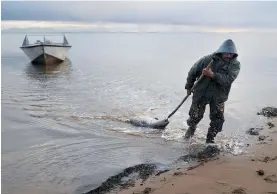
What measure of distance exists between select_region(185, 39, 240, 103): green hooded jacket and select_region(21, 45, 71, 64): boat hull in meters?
17.3

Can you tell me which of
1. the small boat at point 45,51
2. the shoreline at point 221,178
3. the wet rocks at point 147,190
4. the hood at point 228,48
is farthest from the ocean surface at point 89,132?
the small boat at point 45,51

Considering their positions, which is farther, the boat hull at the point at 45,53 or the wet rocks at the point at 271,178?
the boat hull at the point at 45,53

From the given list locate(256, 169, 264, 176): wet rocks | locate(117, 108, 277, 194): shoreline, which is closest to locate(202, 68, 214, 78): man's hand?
locate(117, 108, 277, 194): shoreline

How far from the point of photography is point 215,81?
6309 millimetres

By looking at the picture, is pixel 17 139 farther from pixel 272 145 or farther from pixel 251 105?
pixel 251 105

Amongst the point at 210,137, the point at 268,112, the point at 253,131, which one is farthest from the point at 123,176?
the point at 268,112

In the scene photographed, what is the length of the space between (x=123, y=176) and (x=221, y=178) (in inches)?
53.6

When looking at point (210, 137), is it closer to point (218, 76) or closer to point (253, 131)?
point (218, 76)

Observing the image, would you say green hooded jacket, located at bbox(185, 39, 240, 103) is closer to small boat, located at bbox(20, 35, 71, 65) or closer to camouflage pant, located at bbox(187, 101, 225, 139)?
camouflage pant, located at bbox(187, 101, 225, 139)

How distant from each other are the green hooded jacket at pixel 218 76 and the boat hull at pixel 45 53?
17.3 m

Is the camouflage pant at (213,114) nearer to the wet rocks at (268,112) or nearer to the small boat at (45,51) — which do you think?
the wet rocks at (268,112)

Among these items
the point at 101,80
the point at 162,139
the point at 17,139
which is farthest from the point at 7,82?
the point at 162,139

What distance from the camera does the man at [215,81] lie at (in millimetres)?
6137

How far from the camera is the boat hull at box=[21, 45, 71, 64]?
22.7 meters
